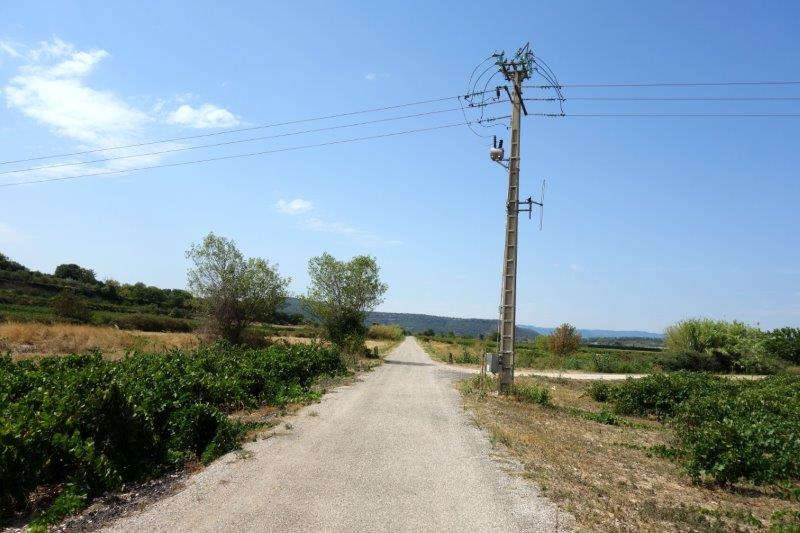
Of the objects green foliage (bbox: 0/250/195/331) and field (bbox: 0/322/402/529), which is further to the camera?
green foliage (bbox: 0/250/195/331)

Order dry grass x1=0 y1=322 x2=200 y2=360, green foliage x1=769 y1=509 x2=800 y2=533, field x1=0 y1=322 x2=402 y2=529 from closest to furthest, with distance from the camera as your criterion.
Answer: green foliage x1=769 y1=509 x2=800 y2=533 → field x1=0 y1=322 x2=402 y2=529 → dry grass x1=0 y1=322 x2=200 y2=360

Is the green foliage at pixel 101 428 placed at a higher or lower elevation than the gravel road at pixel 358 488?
higher

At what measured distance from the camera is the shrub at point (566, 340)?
46.0 m

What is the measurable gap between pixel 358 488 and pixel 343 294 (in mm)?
35272

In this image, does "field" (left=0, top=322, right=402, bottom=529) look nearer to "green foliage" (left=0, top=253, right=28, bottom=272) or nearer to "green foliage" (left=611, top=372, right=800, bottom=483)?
"green foliage" (left=611, top=372, right=800, bottom=483)

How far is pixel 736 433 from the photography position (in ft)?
25.6

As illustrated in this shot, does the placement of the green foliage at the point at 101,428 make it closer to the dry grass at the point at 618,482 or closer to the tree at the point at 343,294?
the dry grass at the point at 618,482

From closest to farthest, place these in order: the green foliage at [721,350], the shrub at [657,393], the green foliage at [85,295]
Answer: the shrub at [657,393], the green foliage at [721,350], the green foliage at [85,295]

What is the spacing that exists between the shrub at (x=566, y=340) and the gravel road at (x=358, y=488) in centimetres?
3755

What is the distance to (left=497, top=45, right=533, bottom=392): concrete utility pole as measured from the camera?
52.7 ft

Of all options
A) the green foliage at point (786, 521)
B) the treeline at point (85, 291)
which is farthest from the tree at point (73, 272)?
the green foliage at point (786, 521)

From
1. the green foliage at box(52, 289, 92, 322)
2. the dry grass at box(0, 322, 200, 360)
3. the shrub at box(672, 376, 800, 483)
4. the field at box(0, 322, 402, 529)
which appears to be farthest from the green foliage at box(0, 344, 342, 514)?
the green foliage at box(52, 289, 92, 322)

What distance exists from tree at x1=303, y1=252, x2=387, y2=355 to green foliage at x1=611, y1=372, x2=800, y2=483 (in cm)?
2713

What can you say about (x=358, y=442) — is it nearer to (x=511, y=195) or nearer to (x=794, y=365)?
(x=511, y=195)
